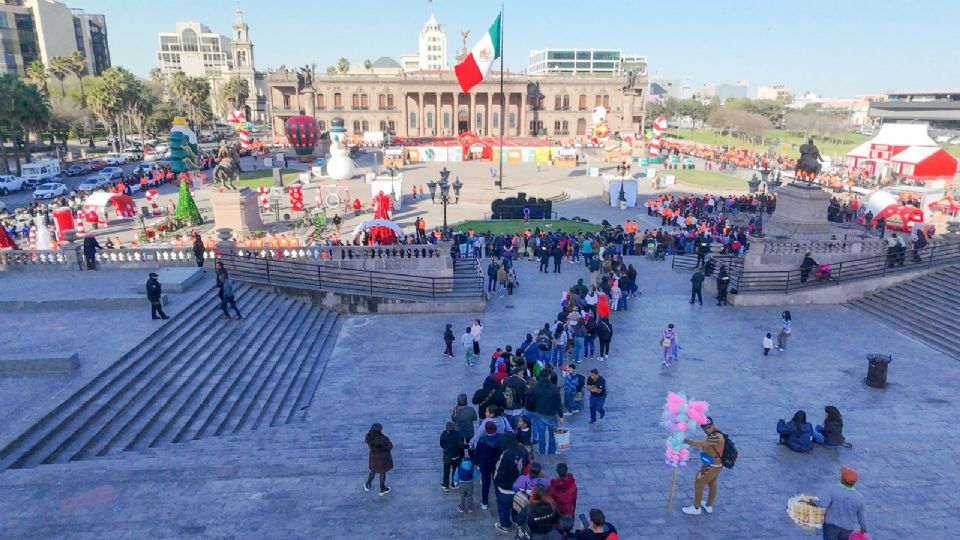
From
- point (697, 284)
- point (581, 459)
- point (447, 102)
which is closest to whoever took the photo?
point (581, 459)

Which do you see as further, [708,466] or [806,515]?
[708,466]

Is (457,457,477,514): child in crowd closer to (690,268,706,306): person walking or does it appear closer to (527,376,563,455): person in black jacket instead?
(527,376,563,455): person in black jacket

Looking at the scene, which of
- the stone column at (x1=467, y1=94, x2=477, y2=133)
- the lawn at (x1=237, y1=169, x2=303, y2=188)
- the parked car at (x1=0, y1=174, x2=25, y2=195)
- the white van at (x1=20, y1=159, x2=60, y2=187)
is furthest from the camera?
the stone column at (x1=467, y1=94, x2=477, y2=133)

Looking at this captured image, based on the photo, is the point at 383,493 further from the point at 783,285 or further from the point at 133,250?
the point at 783,285

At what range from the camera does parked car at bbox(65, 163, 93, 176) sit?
56.3 m

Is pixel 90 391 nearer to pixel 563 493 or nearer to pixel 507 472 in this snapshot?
pixel 507 472

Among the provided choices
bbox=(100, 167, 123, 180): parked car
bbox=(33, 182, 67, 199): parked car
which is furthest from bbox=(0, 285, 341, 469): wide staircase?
bbox=(100, 167, 123, 180): parked car

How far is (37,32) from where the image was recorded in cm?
9462

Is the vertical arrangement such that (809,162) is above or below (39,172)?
above

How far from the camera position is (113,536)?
7.73 m

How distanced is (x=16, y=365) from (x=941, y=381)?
2125 cm

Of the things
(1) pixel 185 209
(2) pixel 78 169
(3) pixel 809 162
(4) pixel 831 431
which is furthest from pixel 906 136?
(2) pixel 78 169

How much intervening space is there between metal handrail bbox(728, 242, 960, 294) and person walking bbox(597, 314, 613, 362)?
731 cm

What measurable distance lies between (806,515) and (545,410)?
4.11 meters
